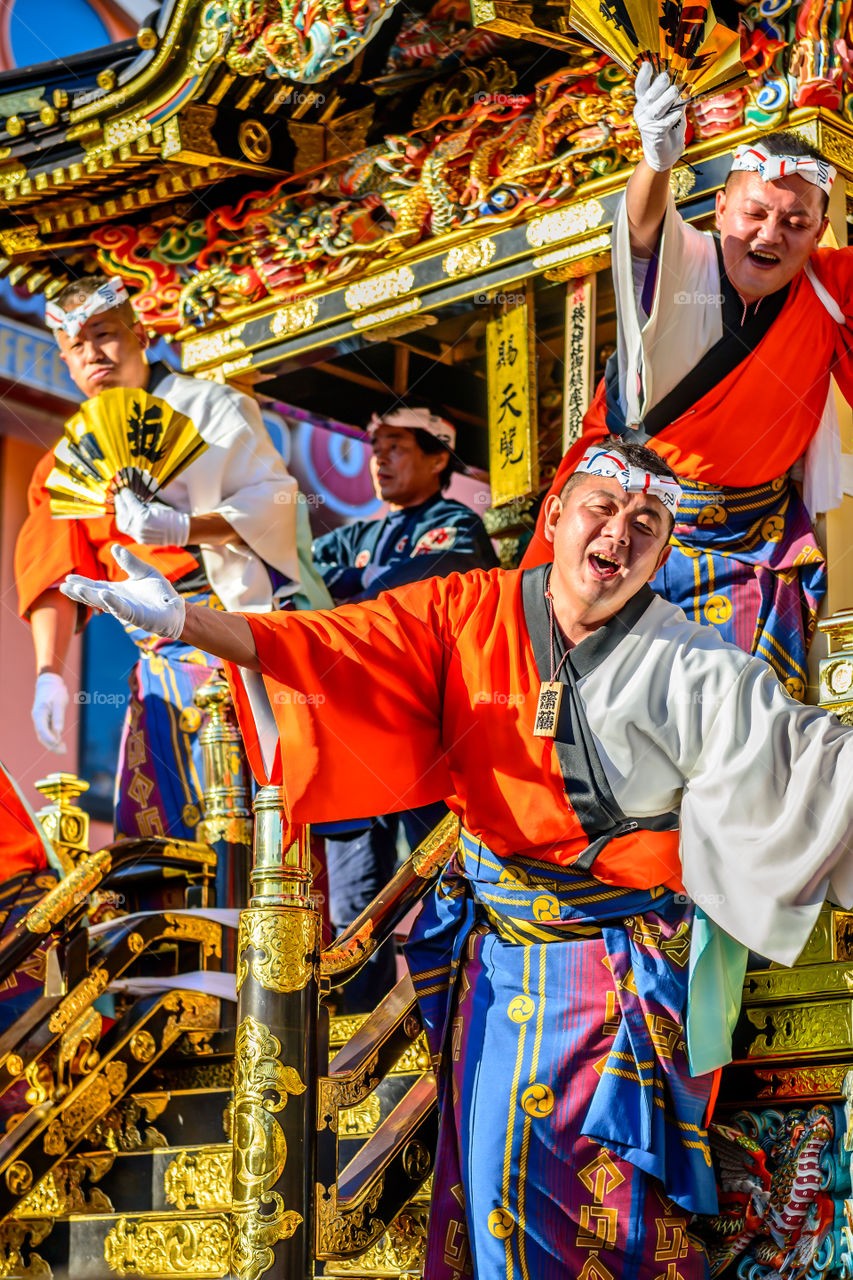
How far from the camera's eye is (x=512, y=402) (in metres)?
5.70

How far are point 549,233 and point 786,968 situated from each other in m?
2.74

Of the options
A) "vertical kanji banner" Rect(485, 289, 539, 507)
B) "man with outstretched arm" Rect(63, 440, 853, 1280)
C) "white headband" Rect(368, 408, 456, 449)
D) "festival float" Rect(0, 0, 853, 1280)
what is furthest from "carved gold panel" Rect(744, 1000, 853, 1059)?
"white headband" Rect(368, 408, 456, 449)

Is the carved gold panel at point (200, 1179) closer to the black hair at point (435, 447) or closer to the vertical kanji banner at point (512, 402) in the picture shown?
the vertical kanji banner at point (512, 402)

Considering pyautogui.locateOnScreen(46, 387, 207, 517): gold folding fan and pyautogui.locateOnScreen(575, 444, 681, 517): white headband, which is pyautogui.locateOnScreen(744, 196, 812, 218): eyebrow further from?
pyautogui.locateOnScreen(46, 387, 207, 517): gold folding fan

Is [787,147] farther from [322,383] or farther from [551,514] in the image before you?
[322,383]

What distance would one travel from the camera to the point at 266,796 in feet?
11.5

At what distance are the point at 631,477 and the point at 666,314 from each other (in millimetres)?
1000

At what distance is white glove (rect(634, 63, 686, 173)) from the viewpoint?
3.90 metres

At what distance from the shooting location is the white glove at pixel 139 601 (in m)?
3.15

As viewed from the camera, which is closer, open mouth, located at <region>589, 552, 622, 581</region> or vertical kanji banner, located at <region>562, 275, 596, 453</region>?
open mouth, located at <region>589, 552, 622, 581</region>

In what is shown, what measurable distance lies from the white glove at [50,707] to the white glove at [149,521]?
680mm

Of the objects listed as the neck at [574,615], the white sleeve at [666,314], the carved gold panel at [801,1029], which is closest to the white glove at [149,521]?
the white sleeve at [666,314]

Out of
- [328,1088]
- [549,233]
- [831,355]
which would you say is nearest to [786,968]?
[328,1088]

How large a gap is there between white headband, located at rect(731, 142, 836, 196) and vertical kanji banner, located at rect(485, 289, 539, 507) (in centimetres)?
141
